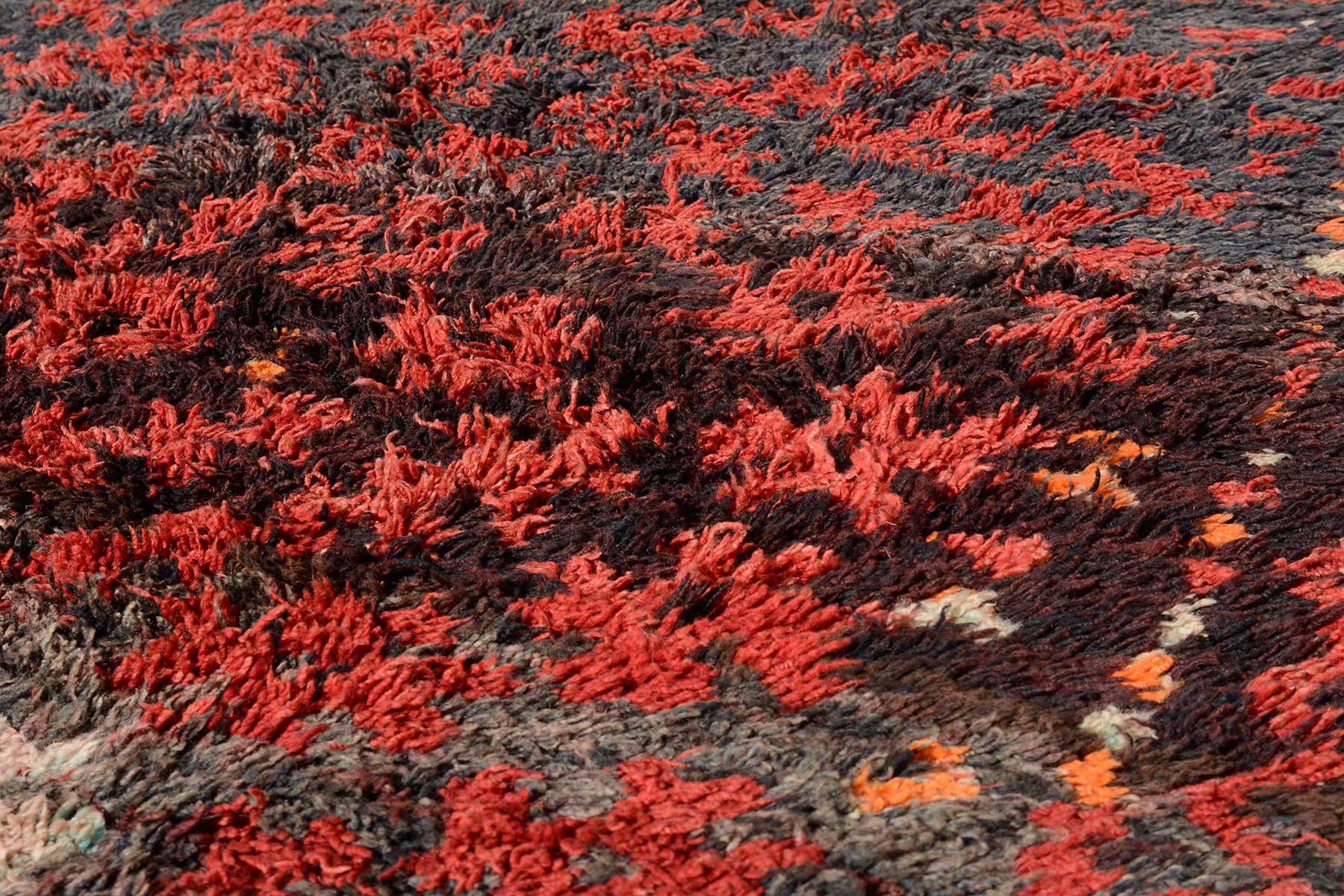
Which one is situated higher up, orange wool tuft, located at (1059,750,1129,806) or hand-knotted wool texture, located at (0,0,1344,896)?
hand-knotted wool texture, located at (0,0,1344,896)

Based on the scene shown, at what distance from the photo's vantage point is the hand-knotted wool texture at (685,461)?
2.27ft

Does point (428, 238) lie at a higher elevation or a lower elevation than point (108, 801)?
higher

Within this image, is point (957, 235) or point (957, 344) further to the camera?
point (957, 235)

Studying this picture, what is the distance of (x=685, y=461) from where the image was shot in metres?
0.99

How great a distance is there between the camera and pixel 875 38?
1.56 metres

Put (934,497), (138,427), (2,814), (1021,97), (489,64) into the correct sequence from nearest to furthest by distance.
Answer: (2,814) < (934,497) < (138,427) < (1021,97) < (489,64)

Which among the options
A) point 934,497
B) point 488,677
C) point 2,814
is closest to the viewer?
point 2,814

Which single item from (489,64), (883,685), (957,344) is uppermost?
(489,64)

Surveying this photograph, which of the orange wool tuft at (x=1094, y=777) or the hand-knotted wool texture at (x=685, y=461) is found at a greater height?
the hand-knotted wool texture at (x=685, y=461)

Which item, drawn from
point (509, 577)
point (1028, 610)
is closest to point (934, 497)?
point (1028, 610)

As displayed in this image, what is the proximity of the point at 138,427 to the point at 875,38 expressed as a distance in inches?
43.3

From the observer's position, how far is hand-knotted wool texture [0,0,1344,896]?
2.27ft

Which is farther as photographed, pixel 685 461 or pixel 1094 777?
pixel 685 461

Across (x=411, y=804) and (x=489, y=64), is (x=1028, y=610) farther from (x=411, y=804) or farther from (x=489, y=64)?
(x=489, y=64)
